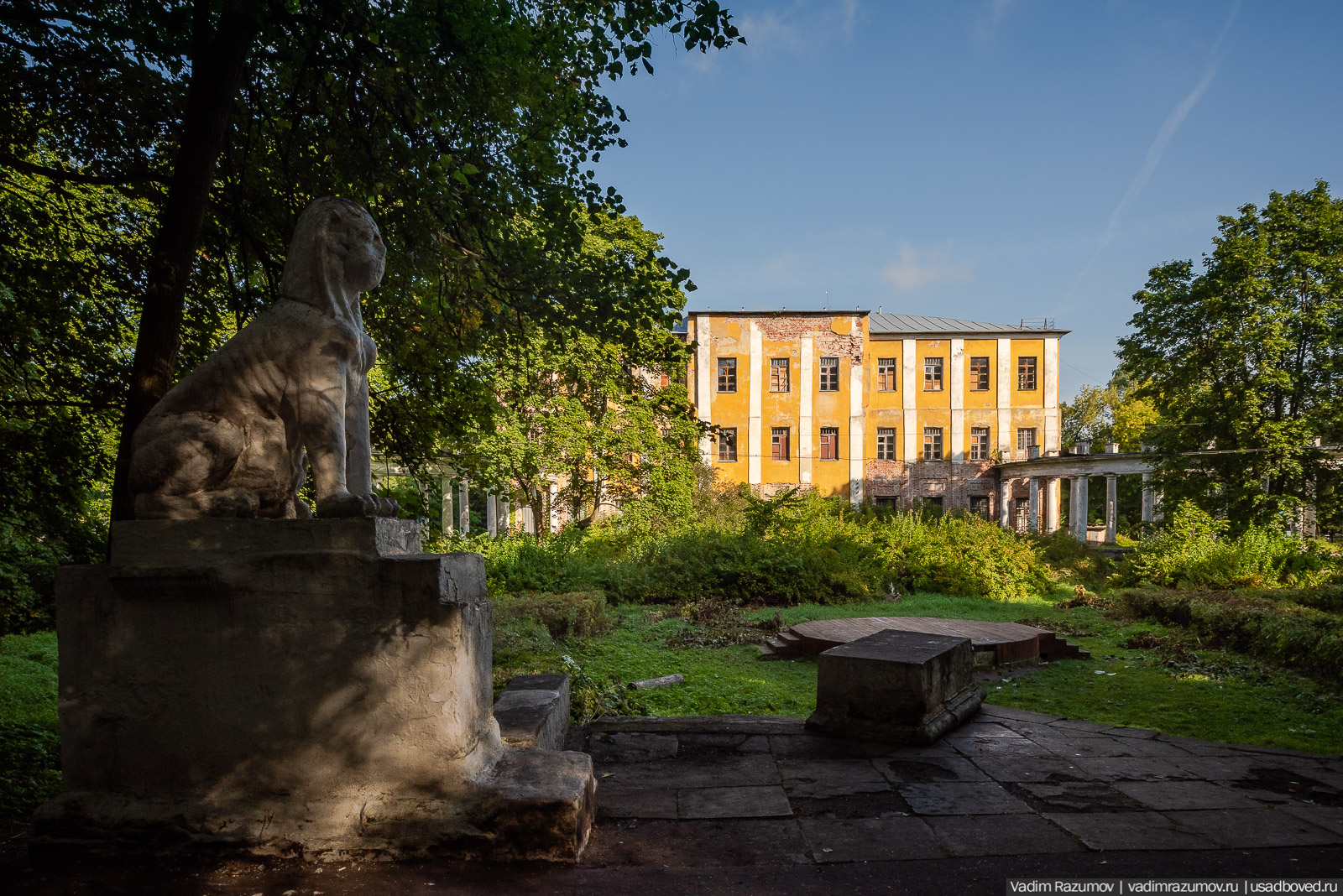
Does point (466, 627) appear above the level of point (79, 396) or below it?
below

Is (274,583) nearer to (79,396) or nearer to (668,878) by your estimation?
(668,878)

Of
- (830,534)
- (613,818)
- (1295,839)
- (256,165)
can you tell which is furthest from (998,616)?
(256,165)

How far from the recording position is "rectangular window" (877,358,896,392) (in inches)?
1395

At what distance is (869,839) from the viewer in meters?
3.17

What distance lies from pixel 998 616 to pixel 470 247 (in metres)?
10.8

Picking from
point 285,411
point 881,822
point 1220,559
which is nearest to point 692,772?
point 881,822

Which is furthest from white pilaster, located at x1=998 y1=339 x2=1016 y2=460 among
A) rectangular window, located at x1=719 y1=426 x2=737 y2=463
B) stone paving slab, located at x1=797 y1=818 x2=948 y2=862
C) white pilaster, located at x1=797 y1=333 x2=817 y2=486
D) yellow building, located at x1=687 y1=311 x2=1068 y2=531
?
stone paving slab, located at x1=797 y1=818 x2=948 y2=862

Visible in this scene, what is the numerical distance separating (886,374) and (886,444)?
3218mm

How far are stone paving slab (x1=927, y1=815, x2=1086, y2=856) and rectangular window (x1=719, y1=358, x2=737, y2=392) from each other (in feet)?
99.9

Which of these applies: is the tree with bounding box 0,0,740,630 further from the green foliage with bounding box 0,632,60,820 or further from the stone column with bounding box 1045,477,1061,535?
the stone column with bounding box 1045,477,1061,535

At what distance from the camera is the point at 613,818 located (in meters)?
3.38

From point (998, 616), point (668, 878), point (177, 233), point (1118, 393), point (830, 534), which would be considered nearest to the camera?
point (668, 878)

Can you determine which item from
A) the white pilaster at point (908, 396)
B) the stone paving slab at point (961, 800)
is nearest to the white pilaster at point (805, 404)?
the white pilaster at point (908, 396)

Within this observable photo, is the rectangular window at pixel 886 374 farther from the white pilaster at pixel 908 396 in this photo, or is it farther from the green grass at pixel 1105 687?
the green grass at pixel 1105 687
